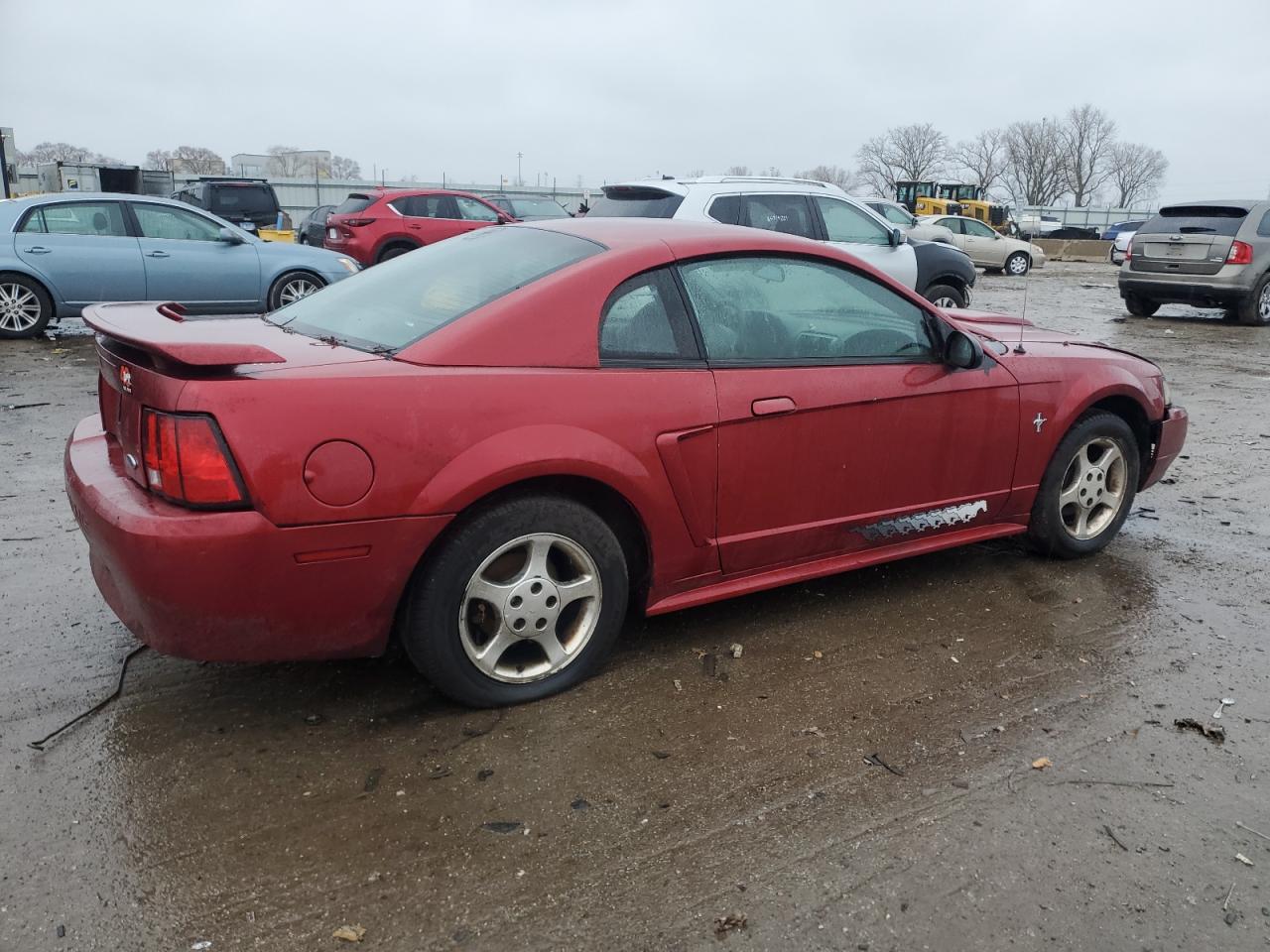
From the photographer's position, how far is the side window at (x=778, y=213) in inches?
380

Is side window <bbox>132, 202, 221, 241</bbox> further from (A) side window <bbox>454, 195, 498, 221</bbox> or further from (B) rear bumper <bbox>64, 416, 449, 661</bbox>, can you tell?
(B) rear bumper <bbox>64, 416, 449, 661</bbox>

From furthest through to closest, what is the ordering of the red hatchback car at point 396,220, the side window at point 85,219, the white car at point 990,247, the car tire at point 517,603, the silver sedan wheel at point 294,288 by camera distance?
the white car at point 990,247 < the red hatchback car at point 396,220 < the silver sedan wheel at point 294,288 < the side window at point 85,219 < the car tire at point 517,603

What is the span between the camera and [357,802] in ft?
8.86

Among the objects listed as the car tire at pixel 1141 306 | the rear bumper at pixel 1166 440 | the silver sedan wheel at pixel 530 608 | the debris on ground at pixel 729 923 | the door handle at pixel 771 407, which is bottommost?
the debris on ground at pixel 729 923

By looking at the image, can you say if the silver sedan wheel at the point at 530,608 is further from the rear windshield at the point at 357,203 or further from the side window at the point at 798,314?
the rear windshield at the point at 357,203

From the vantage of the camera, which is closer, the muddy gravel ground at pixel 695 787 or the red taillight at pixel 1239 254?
the muddy gravel ground at pixel 695 787

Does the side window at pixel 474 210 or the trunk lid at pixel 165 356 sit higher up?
the side window at pixel 474 210

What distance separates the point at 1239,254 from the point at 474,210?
11618 millimetres

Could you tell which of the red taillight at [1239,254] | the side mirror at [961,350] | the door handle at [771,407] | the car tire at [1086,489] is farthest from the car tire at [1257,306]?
the door handle at [771,407]

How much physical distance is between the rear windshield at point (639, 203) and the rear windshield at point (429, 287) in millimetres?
5597

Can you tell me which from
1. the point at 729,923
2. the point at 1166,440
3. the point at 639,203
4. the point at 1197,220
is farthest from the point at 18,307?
the point at 1197,220

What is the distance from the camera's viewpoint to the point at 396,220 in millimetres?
15844

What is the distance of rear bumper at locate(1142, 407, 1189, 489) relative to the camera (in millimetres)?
4793

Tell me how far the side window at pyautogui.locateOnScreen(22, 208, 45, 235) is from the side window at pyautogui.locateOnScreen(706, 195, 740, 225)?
6775 mm
